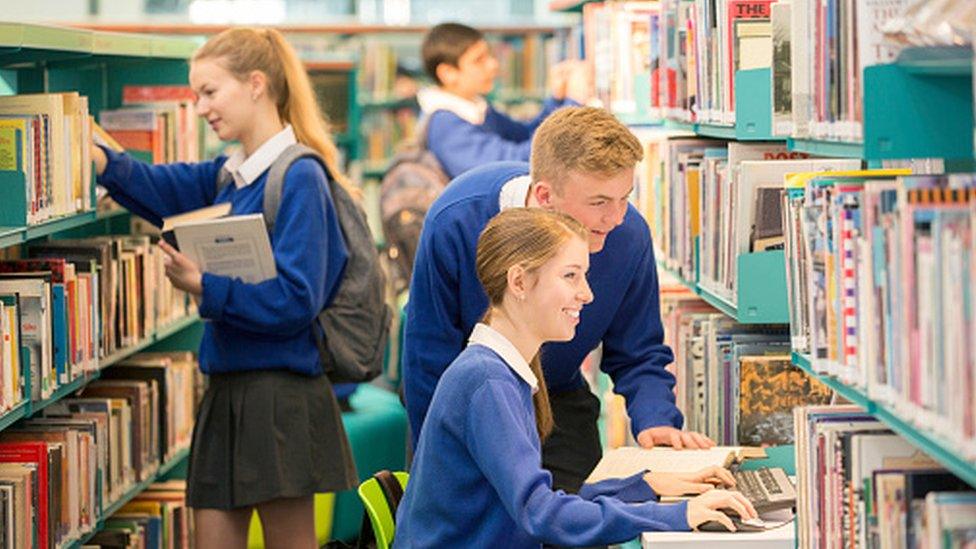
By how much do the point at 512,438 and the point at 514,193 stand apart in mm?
787

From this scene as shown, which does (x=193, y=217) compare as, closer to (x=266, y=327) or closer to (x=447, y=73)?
(x=266, y=327)

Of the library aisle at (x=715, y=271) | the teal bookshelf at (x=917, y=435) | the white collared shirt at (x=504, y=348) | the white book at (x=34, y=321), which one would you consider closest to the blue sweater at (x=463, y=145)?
the library aisle at (x=715, y=271)

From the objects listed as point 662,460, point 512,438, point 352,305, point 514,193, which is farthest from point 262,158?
point 512,438

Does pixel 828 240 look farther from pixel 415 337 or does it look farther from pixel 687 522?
pixel 415 337

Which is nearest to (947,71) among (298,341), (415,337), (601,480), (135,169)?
(601,480)

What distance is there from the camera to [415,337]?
3723 millimetres

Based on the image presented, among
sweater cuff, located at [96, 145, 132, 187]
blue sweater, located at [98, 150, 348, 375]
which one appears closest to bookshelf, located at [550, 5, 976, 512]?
blue sweater, located at [98, 150, 348, 375]

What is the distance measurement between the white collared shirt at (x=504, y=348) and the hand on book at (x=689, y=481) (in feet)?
1.08

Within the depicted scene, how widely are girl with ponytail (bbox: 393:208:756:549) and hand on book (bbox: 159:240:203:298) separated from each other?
142 cm

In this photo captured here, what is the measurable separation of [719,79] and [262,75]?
3.94 ft

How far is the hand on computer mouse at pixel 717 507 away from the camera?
305 cm

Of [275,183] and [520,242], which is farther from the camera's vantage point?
[275,183]

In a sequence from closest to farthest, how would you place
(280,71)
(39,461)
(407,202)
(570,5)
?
(39,461) → (280,71) → (407,202) → (570,5)

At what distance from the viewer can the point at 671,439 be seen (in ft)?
12.2
